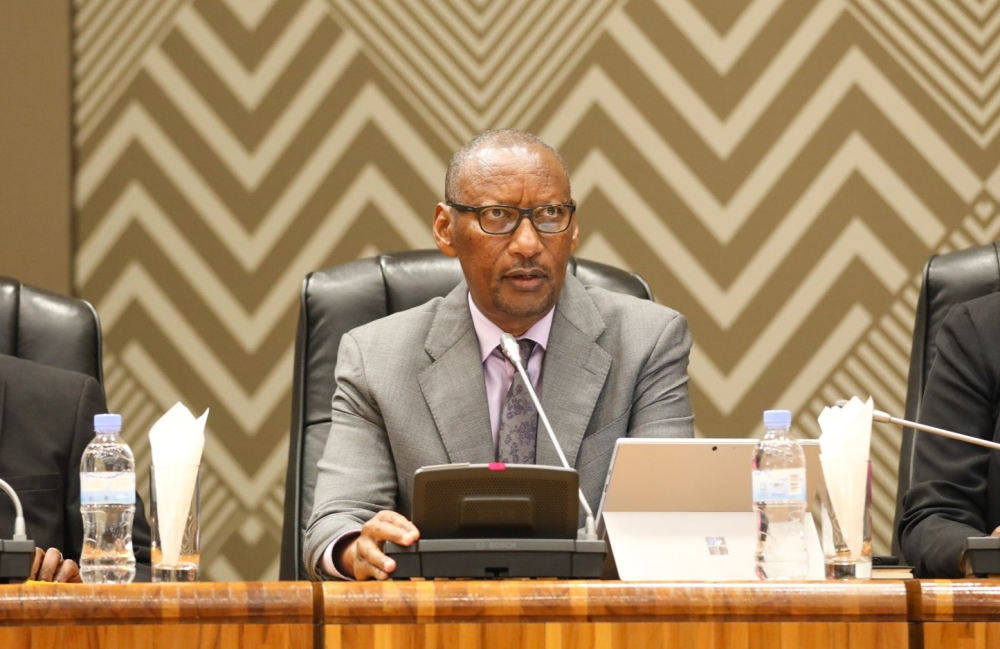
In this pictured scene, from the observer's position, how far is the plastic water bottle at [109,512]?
1.84 m

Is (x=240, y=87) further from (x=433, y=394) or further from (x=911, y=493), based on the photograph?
(x=911, y=493)

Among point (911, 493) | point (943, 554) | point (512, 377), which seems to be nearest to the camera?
point (943, 554)

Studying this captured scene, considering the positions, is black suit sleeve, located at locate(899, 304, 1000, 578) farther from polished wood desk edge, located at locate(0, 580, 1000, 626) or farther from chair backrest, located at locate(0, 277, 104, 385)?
chair backrest, located at locate(0, 277, 104, 385)

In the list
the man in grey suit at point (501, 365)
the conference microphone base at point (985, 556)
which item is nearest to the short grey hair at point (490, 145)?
the man in grey suit at point (501, 365)

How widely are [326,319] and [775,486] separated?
1.24 m

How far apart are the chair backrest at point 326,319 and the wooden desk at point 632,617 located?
1204 mm

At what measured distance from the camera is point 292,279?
3482 millimetres

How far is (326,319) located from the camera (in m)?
2.70

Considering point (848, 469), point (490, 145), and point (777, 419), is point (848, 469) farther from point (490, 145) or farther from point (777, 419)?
point (490, 145)

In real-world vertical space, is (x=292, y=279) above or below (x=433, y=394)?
above

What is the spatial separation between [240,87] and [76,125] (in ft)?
1.46

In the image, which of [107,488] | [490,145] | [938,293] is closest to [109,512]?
[107,488]

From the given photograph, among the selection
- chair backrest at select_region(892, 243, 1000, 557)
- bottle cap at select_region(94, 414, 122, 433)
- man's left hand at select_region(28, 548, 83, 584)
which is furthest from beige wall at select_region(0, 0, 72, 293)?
chair backrest at select_region(892, 243, 1000, 557)

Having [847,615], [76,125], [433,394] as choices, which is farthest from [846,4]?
[847,615]
